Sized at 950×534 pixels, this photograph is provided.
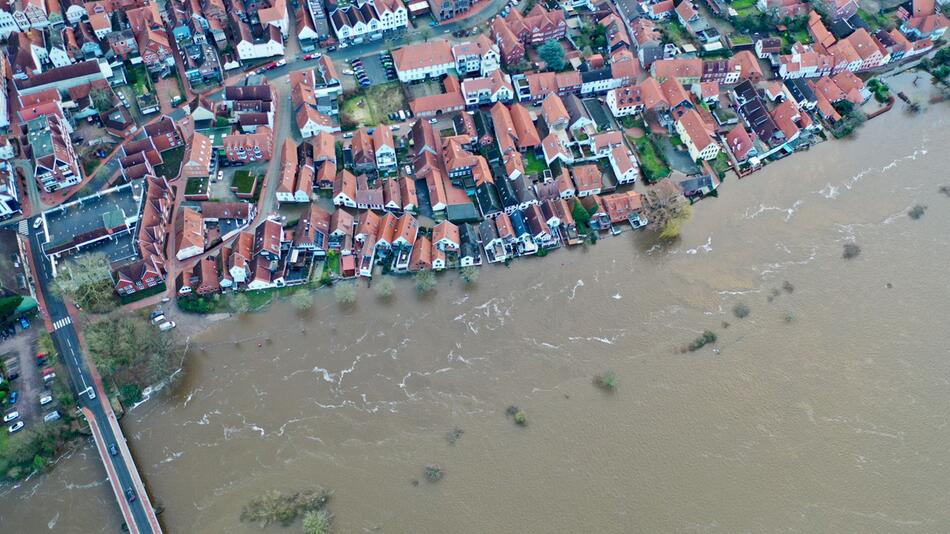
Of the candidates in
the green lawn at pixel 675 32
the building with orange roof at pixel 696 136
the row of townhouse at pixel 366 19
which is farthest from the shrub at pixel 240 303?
the green lawn at pixel 675 32

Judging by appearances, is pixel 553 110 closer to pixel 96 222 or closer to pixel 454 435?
pixel 454 435

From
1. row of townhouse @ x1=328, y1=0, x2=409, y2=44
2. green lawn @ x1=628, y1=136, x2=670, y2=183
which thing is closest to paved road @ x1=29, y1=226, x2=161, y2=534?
row of townhouse @ x1=328, y1=0, x2=409, y2=44

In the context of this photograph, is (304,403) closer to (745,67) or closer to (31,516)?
(31,516)

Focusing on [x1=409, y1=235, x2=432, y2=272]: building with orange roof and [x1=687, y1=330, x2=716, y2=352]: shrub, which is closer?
[x1=687, y1=330, x2=716, y2=352]: shrub

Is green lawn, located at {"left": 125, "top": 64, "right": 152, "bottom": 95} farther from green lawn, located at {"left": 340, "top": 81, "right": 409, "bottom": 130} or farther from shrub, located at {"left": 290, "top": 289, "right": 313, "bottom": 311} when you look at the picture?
shrub, located at {"left": 290, "top": 289, "right": 313, "bottom": 311}

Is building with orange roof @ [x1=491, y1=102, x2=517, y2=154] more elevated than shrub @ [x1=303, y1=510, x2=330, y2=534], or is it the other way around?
building with orange roof @ [x1=491, y1=102, x2=517, y2=154]

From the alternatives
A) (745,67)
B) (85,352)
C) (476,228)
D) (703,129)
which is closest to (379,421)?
(476,228)

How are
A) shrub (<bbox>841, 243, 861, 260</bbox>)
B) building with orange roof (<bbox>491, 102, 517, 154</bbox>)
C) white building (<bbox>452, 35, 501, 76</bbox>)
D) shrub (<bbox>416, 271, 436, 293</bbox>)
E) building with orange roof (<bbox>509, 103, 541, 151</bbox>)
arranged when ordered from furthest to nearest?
white building (<bbox>452, 35, 501, 76</bbox>) → building with orange roof (<bbox>509, 103, 541, 151</bbox>) → building with orange roof (<bbox>491, 102, 517, 154</bbox>) → shrub (<bbox>841, 243, 861, 260</bbox>) → shrub (<bbox>416, 271, 436, 293</bbox>)
